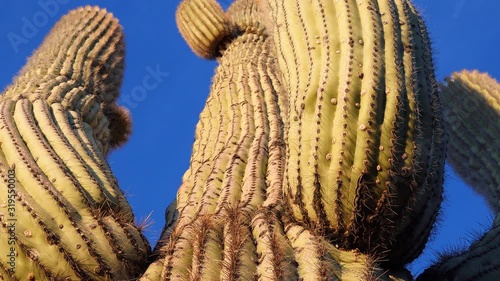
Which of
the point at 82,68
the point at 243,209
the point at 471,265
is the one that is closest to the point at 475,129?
the point at 471,265

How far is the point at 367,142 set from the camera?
10.0 feet

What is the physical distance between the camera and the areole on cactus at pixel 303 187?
3004mm

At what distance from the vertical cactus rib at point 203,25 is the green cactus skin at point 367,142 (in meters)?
3.47

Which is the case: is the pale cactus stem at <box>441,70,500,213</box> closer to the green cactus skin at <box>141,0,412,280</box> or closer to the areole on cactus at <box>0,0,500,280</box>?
the green cactus skin at <box>141,0,412,280</box>

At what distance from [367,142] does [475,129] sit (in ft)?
10.3

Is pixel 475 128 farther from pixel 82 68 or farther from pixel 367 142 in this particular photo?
pixel 367 142

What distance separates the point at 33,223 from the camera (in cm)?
304

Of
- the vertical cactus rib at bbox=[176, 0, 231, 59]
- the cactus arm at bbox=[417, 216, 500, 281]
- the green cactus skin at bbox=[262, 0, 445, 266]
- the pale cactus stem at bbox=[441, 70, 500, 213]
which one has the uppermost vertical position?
the vertical cactus rib at bbox=[176, 0, 231, 59]

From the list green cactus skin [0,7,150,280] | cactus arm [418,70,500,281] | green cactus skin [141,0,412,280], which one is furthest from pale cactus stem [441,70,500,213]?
green cactus skin [0,7,150,280]

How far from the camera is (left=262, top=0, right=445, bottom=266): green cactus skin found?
3074mm

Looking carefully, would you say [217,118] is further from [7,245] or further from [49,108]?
[7,245]

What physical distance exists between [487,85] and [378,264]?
349 centimetres

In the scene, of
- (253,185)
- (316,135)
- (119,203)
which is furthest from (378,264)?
(119,203)

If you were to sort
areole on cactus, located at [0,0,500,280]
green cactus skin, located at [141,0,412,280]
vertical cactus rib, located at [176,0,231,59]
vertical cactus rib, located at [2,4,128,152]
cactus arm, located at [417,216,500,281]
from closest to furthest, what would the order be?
green cactus skin, located at [141,0,412,280] → areole on cactus, located at [0,0,500,280] → cactus arm, located at [417,216,500,281] → vertical cactus rib, located at [2,4,128,152] → vertical cactus rib, located at [176,0,231,59]
